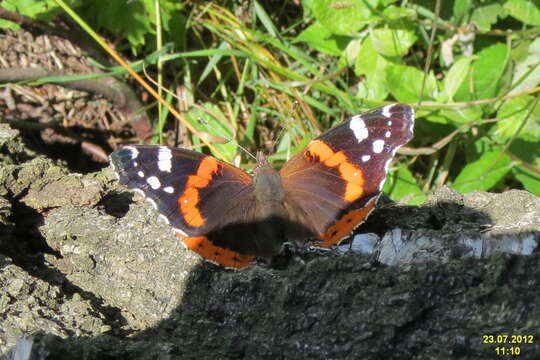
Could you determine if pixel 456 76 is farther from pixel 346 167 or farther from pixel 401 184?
pixel 346 167

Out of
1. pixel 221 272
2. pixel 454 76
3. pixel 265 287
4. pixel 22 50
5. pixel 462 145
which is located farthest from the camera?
pixel 22 50

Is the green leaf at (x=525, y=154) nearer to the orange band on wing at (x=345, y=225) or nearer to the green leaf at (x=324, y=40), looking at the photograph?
the green leaf at (x=324, y=40)

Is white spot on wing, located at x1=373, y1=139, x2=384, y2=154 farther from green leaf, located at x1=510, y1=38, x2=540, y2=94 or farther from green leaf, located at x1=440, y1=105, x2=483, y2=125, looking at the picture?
green leaf, located at x1=510, y1=38, x2=540, y2=94

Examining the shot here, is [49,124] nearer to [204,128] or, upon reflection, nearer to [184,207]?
[204,128]

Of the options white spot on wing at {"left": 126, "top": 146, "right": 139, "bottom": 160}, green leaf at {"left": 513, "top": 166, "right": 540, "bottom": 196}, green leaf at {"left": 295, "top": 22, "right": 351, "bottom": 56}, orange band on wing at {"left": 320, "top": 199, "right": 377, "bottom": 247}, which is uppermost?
green leaf at {"left": 295, "top": 22, "right": 351, "bottom": 56}

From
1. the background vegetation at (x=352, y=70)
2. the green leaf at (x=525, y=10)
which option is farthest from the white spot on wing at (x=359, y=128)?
the green leaf at (x=525, y=10)

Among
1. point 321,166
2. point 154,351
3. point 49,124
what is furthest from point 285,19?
point 154,351

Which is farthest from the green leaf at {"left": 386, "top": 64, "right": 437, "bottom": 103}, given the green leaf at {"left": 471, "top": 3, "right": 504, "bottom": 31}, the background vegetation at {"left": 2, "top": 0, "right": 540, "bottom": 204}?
the green leaf at {"left": 471, "top": 3, "right": 504, "bottom": 31}
